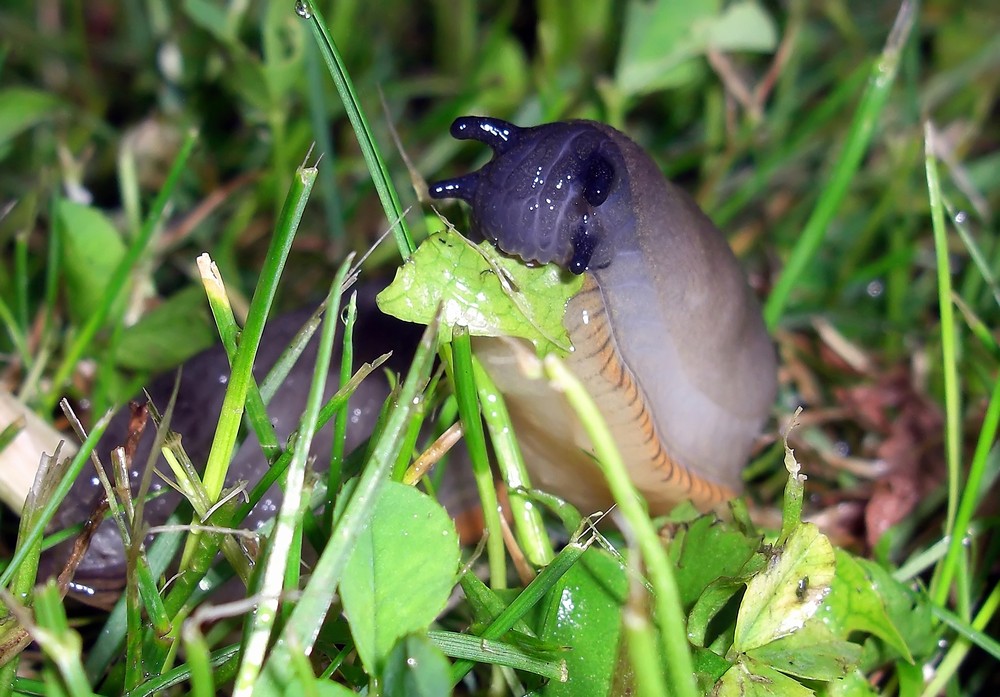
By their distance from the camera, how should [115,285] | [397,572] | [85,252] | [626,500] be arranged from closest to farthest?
[626,500] < [397,572] < [115,285] < [85,252]

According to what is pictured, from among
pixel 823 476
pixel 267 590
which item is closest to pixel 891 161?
pixel 823 476

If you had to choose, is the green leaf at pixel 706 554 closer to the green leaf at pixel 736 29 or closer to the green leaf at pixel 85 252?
the green leaf at pixel 85 252

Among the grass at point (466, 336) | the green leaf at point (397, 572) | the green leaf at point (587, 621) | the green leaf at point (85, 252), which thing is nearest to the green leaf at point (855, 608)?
the grass at point (466, 336)

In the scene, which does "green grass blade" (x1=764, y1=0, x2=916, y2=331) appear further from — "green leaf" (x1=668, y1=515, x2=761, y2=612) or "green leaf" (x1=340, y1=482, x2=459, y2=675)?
"green leaf" (x1=340, y1=482, x2=459, y2=675)

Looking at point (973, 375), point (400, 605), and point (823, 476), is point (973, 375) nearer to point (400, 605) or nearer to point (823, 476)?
point (823, 476)

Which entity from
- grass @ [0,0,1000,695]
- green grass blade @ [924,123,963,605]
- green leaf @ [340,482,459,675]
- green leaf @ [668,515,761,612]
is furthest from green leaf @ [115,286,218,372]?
green grass blade @ [924,123,963,605]

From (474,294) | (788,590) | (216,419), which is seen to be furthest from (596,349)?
(216,419)

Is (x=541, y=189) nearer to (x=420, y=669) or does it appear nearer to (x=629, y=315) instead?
(x=629, y=315)
